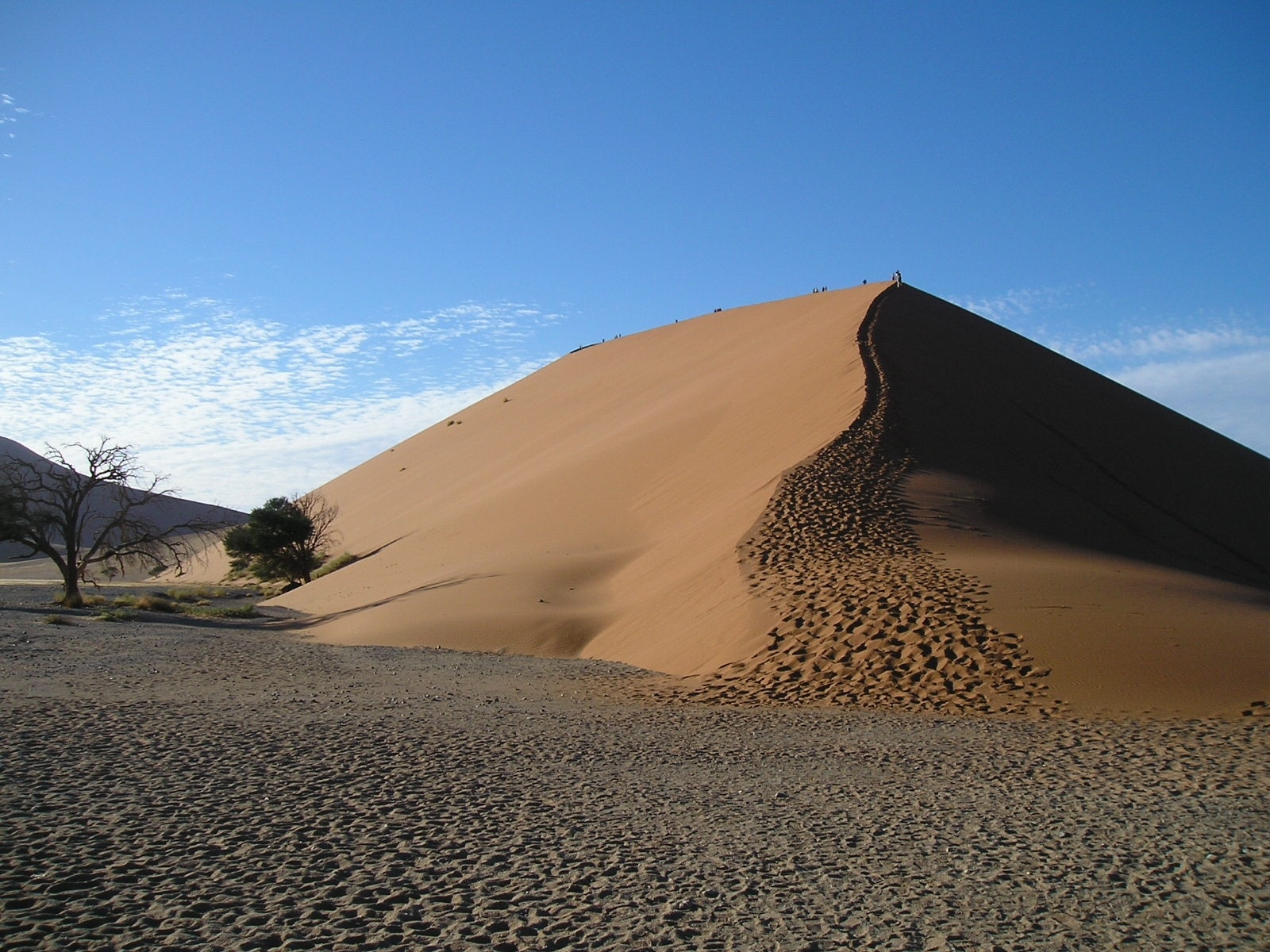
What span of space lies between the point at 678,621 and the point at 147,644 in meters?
7.73

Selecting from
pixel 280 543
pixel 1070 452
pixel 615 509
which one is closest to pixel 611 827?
pixel 615 509

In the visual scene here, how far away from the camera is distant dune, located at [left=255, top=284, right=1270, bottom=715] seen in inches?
440

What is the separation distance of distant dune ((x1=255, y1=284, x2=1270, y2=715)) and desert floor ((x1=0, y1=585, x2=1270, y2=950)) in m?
1.96

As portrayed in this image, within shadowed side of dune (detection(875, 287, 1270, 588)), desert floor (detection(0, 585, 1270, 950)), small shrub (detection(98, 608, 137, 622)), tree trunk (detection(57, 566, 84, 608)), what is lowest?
desert floor (detection(0, 585, 1270, 950))

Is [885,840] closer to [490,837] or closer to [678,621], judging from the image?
[490,837]

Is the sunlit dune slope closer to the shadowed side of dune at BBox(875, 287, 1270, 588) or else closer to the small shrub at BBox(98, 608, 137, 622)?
the shadowed side of dune at BBox(875, 287, 1270, 588)

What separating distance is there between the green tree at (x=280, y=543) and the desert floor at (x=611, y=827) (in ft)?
84.6

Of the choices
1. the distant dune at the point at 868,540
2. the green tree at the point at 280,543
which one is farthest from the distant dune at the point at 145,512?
the distant dune at the point at 868,540

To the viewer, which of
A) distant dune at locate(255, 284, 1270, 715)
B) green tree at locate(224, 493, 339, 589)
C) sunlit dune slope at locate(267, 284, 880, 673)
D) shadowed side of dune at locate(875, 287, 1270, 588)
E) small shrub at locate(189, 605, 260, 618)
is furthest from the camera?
green tree at locate(224, 493, 339, 589)

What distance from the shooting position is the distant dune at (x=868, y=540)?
11.2 m

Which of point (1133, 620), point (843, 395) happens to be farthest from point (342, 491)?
point (1133, 620)

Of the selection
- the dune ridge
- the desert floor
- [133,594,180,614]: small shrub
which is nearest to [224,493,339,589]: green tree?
[133,594,180,614]: small shrub

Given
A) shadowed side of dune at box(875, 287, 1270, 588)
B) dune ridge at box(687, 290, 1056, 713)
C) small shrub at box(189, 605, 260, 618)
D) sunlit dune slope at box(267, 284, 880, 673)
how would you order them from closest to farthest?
dune ridge at box(687, 290, 1056, 713) < sunlit dune slope at box(267, 284, 880, 673) < shadowed side of dune at box(875, 287, 1270, 588) < small shrub at box(189, 605, 260, 618)

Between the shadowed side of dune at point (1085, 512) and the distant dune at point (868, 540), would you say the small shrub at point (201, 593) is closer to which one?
the distant dune at point (868, 540)
